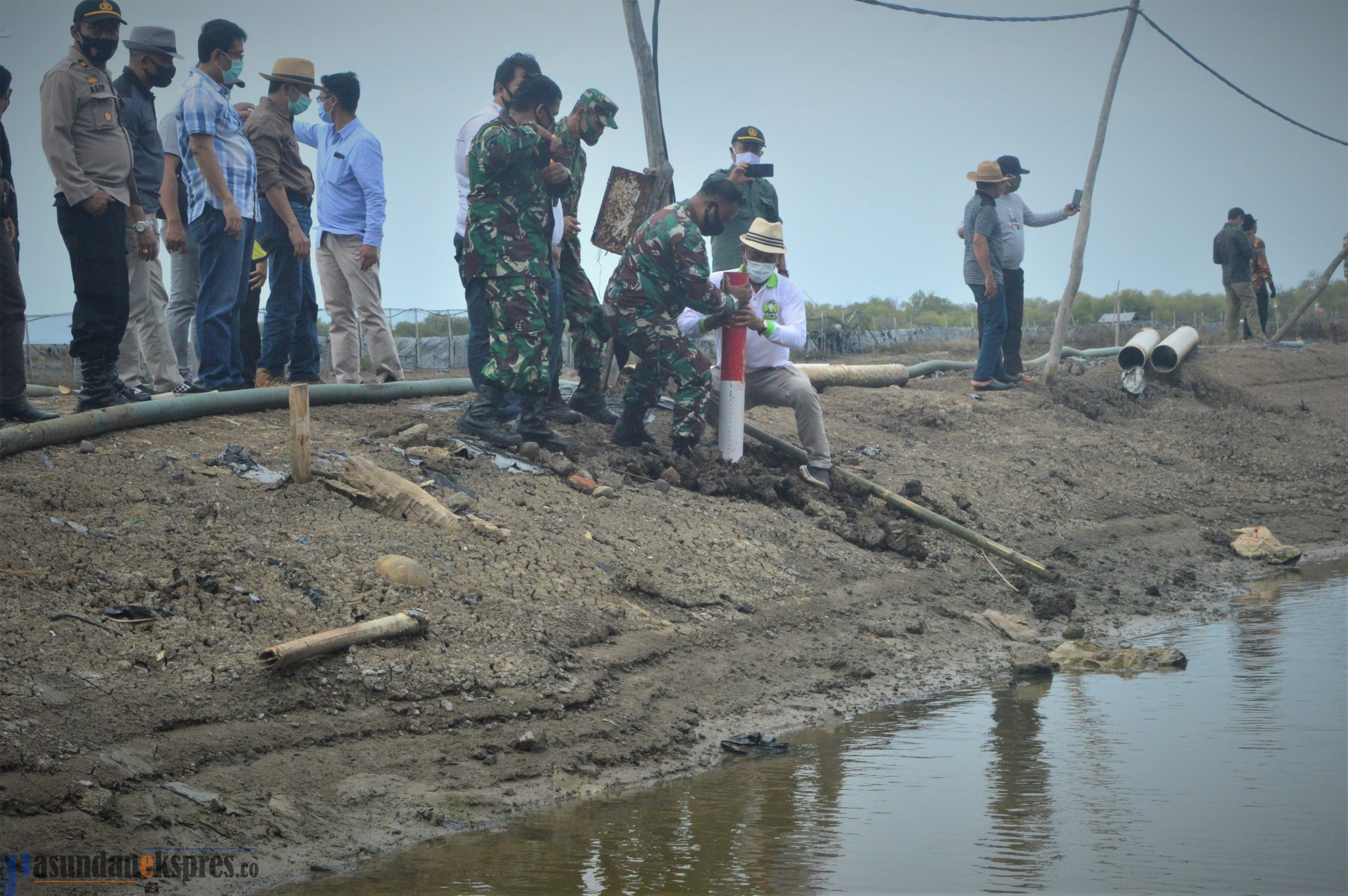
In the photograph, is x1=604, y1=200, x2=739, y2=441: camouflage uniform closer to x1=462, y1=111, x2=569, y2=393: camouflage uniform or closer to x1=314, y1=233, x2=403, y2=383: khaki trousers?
x1=462, y1=111, x2=569, y2=393: camouflage uniform

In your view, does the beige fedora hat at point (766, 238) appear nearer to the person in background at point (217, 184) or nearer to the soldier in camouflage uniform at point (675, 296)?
the soldier in camouflage uniform at point (675, 296)

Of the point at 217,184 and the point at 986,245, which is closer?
the point at 217,184

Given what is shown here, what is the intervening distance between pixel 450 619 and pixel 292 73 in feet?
15.9

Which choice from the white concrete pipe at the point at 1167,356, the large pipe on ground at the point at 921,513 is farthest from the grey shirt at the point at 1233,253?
the large pipe on ground at the point at 921,513

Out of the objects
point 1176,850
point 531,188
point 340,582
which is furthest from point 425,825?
point 531,188

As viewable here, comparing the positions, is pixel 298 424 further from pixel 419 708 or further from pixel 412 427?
pixel 419 708

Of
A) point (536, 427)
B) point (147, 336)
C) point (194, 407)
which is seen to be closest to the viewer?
point (194, 407)

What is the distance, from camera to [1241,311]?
18.1 m

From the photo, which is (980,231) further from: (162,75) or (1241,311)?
(1241,311)

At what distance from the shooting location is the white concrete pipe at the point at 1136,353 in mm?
14148

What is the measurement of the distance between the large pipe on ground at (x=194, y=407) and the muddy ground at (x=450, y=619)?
84 mm

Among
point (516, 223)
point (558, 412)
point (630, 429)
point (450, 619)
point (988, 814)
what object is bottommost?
point (988, 814)

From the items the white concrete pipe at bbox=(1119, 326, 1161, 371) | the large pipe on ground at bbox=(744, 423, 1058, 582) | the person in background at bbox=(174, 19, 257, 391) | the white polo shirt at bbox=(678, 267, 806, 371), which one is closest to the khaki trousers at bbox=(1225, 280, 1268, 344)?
the white concrete pipe at bbox=(1119, 326, 1161, 371)

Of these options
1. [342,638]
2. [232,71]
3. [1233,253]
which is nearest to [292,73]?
[232,71]
